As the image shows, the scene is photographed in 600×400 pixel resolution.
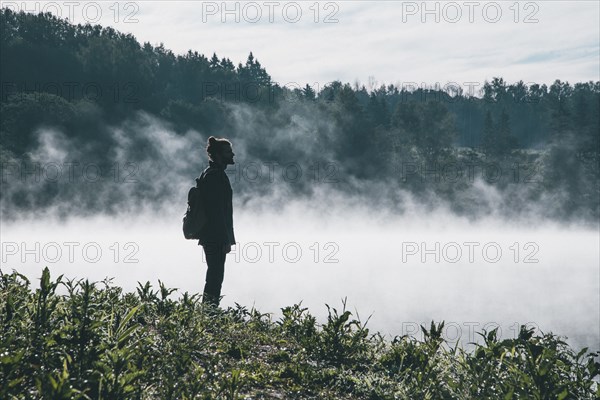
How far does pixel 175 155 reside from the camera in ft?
214

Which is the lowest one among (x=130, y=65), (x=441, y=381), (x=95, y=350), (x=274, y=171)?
(x=441, y=381)

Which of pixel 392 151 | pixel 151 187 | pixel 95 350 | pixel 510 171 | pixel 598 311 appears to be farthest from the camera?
pixel 510 171

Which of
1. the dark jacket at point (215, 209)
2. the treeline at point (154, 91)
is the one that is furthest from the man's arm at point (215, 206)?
the treeline at point (154, 91)

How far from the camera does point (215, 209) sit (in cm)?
855

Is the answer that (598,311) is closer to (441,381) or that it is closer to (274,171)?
(441,381)

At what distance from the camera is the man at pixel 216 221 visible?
8.50m

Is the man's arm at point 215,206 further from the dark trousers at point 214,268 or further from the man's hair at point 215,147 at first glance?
the man's hair at point 215,147

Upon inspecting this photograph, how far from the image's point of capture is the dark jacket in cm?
850

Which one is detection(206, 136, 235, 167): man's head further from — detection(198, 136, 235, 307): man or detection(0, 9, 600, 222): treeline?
detection(0, 9, 600, 222): treeline

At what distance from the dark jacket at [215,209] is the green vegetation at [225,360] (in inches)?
48.6

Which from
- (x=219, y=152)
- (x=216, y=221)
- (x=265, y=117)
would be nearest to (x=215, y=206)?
(x=216, y=221)

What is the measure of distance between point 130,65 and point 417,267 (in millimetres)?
54176

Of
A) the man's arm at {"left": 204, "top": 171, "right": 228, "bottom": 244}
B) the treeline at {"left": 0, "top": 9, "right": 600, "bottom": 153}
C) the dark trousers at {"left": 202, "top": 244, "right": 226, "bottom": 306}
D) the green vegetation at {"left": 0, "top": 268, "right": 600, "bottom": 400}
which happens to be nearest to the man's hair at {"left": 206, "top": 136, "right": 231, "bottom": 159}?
the man's arm at {"left": 204, "top": 171, "right": 228, "bottom": 244}

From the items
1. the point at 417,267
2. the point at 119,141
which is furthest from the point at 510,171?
the point at 417,267
